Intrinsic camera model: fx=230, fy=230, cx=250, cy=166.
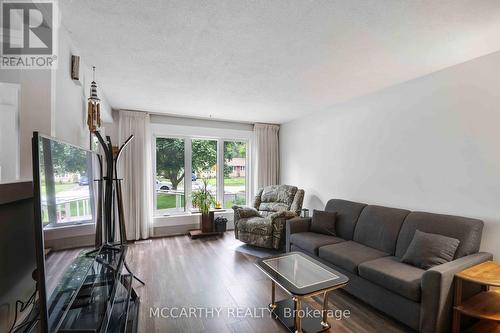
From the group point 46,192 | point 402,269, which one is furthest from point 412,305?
point 46,192

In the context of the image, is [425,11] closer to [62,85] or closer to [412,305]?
[412,305]

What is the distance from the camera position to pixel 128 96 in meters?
3.41

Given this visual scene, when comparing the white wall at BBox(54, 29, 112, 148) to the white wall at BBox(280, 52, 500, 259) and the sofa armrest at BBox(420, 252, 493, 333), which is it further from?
the white wall at BBox(280, 52, 500, 259)

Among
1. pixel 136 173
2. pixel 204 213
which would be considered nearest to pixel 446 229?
pixel 204 213

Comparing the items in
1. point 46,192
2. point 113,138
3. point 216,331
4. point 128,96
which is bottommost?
point 216,331

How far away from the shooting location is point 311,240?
3.06m

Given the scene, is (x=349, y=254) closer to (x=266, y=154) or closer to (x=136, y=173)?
(x=266, y=154)

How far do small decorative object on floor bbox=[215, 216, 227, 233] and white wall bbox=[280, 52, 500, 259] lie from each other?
206 cm

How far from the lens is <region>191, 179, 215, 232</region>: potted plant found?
4.62m

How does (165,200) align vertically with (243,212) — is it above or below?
above

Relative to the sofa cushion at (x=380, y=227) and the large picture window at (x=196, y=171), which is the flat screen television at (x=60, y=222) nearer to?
the sofa cushion at (x=380, y=227)

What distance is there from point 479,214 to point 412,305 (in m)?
1.18

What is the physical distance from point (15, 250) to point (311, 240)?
282 cm

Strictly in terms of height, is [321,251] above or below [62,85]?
below
